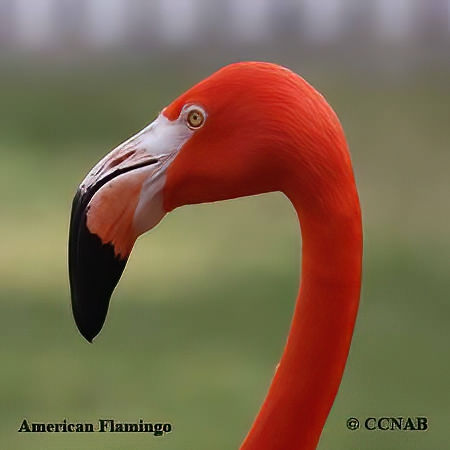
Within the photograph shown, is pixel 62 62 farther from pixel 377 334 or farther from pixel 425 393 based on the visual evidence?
pixel 425 393

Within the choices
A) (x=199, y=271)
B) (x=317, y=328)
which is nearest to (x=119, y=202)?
(x=317, y=328)

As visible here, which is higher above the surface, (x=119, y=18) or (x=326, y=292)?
(x=119, y=18)

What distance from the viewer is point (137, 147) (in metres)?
0.80

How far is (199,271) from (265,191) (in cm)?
71

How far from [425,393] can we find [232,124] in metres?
0.83

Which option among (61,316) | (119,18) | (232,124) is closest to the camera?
(232,124)

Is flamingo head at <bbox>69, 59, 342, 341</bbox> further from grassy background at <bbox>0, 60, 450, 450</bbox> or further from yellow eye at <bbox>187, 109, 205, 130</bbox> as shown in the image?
grassy background at <bbox>0, 60, 450, 450</bbox>

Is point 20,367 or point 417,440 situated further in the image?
point 20,367

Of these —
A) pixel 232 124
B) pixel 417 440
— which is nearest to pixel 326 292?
pixel 232 124

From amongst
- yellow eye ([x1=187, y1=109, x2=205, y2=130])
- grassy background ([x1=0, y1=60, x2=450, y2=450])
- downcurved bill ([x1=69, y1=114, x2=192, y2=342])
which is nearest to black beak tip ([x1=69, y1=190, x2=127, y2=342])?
downcurved bill ([x1=69, y1=114, x2=192, y2=342])

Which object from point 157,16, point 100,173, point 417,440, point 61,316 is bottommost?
point 417,440

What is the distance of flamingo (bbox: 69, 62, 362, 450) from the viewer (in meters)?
0.75

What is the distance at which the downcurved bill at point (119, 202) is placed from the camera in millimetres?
791

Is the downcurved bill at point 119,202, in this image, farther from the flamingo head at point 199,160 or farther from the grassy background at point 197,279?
the grassy background at point 197,279
